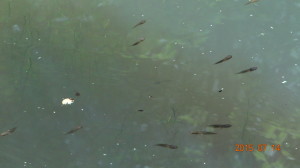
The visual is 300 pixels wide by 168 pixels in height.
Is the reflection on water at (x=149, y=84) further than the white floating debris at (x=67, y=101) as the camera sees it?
No

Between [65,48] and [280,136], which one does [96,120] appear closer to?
[65,48]

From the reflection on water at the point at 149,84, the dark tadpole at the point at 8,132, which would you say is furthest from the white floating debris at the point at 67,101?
the dark tadpole at the point at 8,132

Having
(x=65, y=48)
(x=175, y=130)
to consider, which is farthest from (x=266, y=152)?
(x=65, y=48)

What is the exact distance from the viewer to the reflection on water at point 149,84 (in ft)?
11.4

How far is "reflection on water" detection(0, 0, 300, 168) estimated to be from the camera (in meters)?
3.48

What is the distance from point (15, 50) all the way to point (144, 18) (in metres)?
1.34

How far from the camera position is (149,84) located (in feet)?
11.8

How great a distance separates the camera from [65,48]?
370cm
